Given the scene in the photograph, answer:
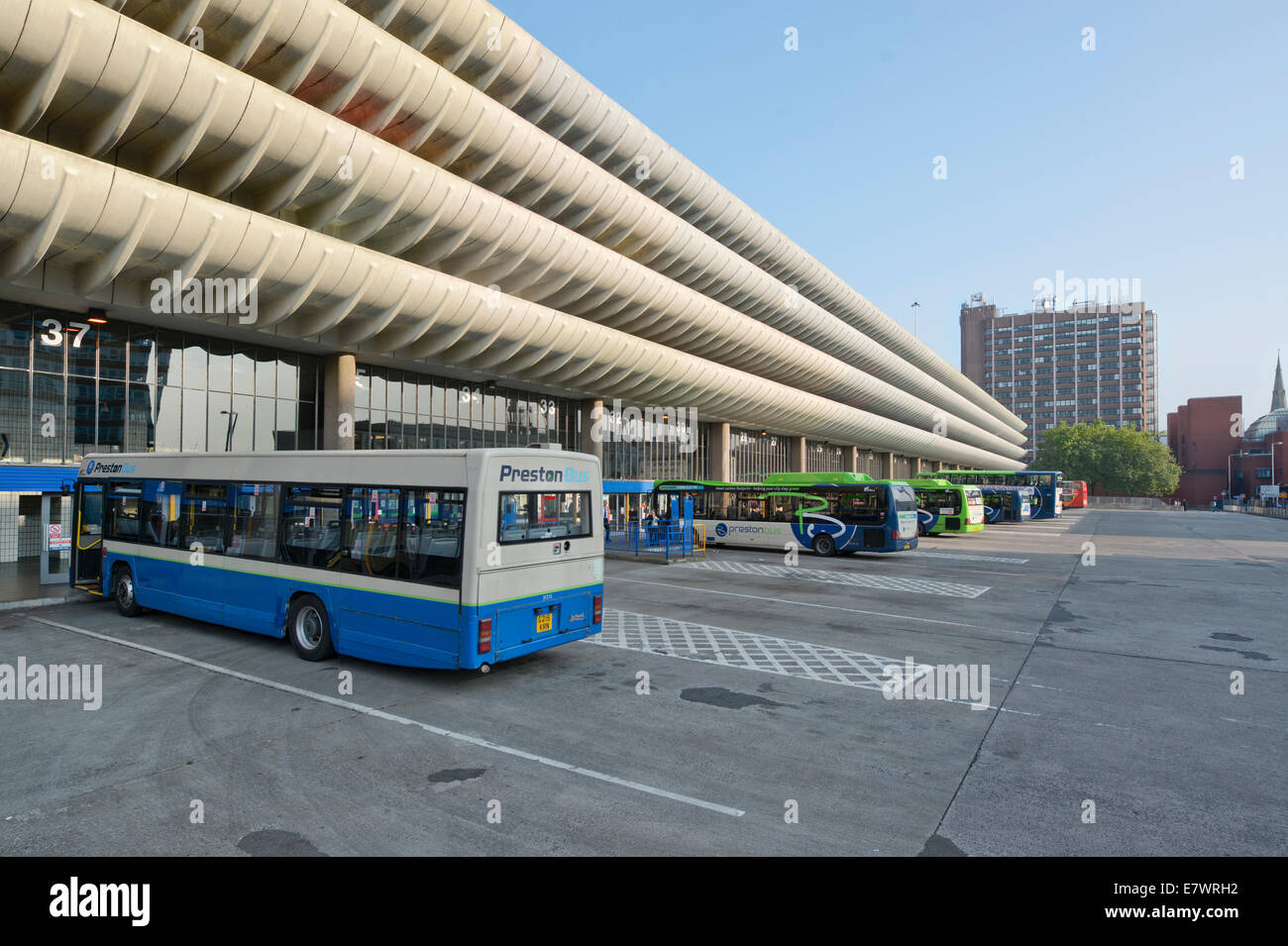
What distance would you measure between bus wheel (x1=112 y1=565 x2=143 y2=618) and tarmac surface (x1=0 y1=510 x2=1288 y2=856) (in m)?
0.27

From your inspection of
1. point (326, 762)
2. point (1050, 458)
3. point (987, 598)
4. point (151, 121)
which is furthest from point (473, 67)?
point (1050, 458)

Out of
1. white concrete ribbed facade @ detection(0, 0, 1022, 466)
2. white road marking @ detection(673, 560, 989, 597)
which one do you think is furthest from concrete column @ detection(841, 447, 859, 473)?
white road marking @ detection(673, 560, 989, 597)

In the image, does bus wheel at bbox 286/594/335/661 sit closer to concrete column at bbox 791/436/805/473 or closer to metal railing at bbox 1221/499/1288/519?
concrete column at bbox 791/436/805/473

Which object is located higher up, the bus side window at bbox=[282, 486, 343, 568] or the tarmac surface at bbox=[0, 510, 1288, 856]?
the bus side window at bbox=[282, 486, 343, 568]

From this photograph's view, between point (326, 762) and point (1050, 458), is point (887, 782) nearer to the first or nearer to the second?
point (326, 762)

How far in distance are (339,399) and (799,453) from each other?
44.1 m

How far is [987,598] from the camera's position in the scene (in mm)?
16969

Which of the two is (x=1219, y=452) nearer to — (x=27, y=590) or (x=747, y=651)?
(x=747, y=651)

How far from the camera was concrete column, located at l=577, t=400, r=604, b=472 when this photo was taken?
124ft

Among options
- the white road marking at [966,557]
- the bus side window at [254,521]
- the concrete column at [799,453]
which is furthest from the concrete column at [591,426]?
the concrete column at [799,453]

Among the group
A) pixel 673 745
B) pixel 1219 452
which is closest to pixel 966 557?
pixel 673 745

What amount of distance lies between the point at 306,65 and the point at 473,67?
7834 mm

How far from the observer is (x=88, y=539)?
14.4 meters

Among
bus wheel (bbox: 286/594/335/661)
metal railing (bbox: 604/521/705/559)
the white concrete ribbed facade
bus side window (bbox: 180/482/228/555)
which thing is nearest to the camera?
bus wheel (bbox: 286/594/335/661)
